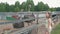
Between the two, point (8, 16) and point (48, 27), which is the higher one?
point (48, 27)

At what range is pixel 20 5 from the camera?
44688 millimetres

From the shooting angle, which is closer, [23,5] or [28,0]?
[23,5]

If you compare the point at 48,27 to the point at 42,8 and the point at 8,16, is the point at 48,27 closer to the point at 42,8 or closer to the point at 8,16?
the point at 8,16

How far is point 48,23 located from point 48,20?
0.16 ft

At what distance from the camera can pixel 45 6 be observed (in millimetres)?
47062

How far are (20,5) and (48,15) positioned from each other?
137 feet

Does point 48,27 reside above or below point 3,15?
above

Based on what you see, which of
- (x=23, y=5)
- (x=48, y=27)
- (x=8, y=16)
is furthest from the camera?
(x=23, y=5)

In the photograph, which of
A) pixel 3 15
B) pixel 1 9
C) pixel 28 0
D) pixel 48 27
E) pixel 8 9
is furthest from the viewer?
pixel 28 0

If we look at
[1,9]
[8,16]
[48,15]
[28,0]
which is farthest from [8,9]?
[48,15]

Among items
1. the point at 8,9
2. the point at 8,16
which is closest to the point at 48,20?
the point at 8,16

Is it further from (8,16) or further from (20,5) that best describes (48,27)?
(20,5)

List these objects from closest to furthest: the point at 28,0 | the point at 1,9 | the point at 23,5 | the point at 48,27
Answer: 1. the point at 48,27
2. the point at 1,9
3. the point at 23,5
4. the point at 28,0

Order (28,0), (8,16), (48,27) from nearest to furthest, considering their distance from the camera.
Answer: (48,27) → (8,16) → (28,0)
